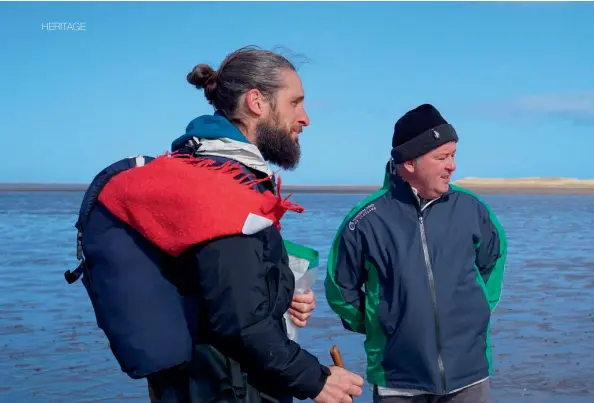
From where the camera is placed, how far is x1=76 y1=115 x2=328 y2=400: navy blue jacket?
216 centimetres

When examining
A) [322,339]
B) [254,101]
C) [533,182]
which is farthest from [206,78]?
[533,182]

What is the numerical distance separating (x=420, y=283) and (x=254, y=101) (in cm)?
153

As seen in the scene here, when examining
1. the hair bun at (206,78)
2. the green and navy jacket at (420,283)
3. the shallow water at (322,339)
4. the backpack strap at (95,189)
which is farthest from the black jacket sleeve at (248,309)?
the shallow water at (322,339)

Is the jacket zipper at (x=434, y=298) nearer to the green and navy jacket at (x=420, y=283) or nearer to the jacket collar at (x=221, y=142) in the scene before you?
the green and navy jacket at (x=420, y=283)

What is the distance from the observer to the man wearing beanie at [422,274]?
3672 mm

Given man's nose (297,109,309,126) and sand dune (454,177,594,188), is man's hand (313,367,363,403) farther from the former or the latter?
sand dune (454,177,594,188)

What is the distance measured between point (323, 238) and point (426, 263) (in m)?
15.8

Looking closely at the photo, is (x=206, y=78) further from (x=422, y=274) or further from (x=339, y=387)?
(x=422, y=274)

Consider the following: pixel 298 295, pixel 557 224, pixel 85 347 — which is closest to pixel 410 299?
pixel 298 295

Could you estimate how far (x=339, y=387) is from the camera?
→ 2.43 m

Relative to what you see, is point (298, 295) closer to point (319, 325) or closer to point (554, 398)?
point (554, 398)

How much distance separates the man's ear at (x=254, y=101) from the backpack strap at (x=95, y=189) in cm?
39

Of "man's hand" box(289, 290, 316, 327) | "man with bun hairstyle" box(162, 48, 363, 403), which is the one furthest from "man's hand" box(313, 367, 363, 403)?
"man's hand" box(289, 290, 316, 327)

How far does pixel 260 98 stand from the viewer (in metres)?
2.61
